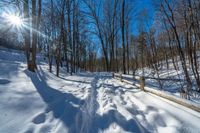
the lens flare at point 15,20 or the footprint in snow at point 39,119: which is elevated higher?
the lens flare at point 15,20

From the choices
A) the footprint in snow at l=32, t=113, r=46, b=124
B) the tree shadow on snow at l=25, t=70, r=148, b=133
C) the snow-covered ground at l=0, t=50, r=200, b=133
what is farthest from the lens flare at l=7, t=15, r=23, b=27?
the footprint in snow at l=32, t=113, r=46, b=124

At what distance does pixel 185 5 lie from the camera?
449 inches

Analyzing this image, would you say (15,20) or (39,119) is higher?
(15,20)

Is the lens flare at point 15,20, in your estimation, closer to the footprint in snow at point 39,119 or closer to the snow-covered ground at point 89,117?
the snow-covered ground at point 89,117

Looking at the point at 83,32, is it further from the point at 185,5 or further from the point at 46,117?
the point at 46,117

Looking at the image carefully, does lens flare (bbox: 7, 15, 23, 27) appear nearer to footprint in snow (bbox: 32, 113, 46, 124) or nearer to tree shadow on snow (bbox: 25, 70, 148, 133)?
tree shadow on snow (bbox: 25, 70, 148, 133)

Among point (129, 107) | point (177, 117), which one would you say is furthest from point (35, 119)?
point (177, 117)

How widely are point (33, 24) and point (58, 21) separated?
6389 mm

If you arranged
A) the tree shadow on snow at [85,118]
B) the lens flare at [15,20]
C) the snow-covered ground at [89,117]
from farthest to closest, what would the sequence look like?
the lens flare at [15,20] < the tree shadow on snow at [85,118] < the snow-covered ground at [89,117]

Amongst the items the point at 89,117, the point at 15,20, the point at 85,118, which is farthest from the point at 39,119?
the point at 15,20

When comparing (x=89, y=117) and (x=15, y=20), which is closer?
(x=89, y=117)

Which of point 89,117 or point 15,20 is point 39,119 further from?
point 15,20

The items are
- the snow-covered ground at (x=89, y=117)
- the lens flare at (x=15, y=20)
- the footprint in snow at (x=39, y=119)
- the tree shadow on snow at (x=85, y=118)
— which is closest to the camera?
the snow-covered ground at (x=89, y=117)

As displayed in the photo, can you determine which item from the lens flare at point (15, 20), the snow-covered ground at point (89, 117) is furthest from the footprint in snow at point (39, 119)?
the lens flare at point (15, 20)
